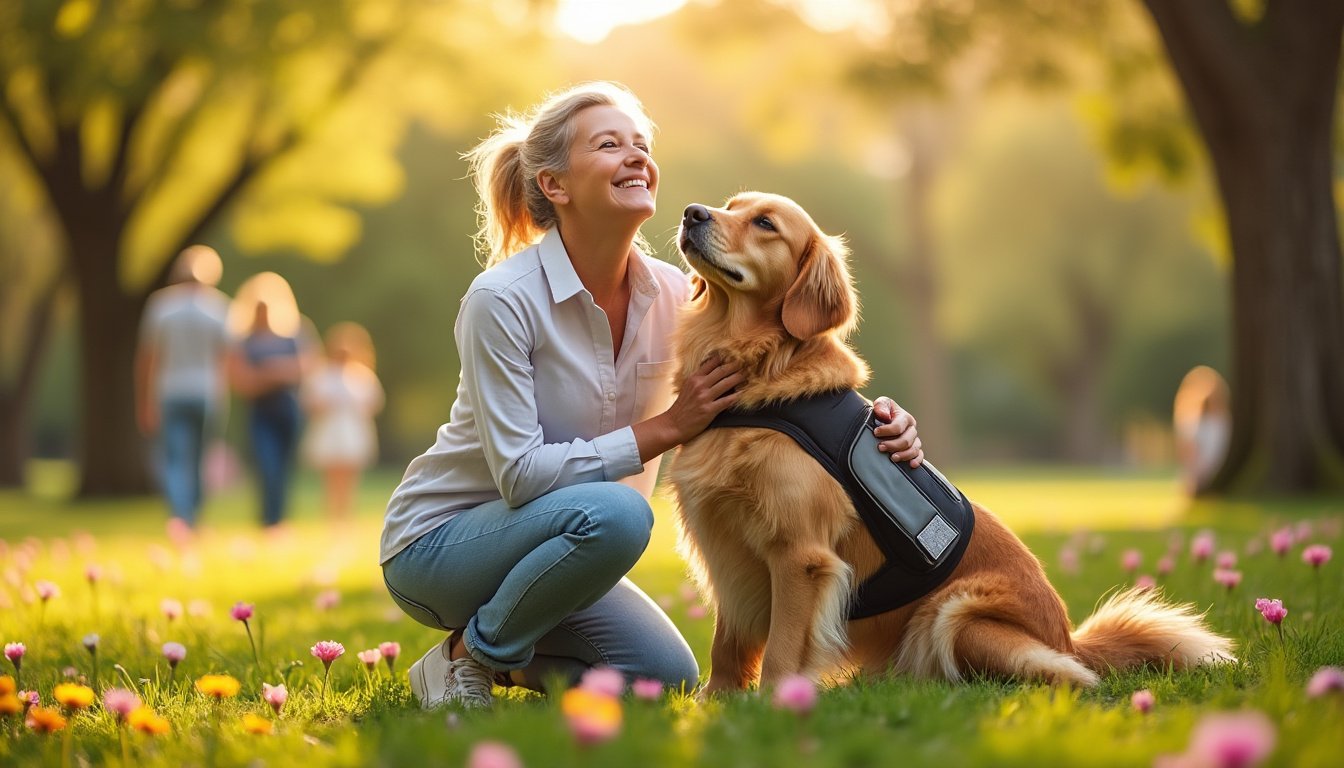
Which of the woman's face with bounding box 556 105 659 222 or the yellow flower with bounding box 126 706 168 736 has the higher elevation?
the woman's face with bounding box 556 105 659 222

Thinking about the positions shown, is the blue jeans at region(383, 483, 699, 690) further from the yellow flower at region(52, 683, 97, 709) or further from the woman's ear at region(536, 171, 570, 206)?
the yellow flower at region(52, 683, 97, 709)

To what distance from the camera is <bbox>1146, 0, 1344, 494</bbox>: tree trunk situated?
963 centimetres

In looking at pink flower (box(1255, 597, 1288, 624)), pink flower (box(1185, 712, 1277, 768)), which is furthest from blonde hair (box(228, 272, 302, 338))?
pink flower (box(1185, 712, 1277, 768))

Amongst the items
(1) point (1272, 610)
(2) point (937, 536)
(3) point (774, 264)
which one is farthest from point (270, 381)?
(1) point (1272, 610)

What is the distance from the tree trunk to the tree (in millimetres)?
9675

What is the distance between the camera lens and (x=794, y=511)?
133 inches

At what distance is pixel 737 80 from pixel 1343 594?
2611 cm

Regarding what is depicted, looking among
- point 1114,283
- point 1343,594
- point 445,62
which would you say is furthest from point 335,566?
point 1114,283

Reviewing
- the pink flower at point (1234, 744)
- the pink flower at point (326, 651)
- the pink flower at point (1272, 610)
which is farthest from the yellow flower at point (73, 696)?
the pink flower at point (1272, 610)

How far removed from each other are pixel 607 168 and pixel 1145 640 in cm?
214

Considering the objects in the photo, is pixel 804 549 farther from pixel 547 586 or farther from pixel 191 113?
pixel 191 113

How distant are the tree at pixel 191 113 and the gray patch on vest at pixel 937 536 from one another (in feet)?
39.9

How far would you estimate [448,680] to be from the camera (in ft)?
11.3

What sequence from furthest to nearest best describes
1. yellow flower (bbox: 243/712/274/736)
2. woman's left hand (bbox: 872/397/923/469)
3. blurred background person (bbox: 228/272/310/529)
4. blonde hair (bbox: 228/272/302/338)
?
1. blonde hair (bbox: 228/272/302/338)
2. blurred background person (bbox: 228/272/310/529)
3. woman's left hand (bbox: 872/397/923/469)
4. yellow flower (bbox: 243/712/274/736)
